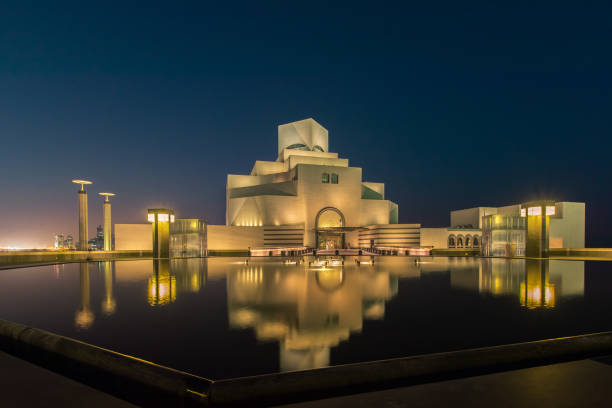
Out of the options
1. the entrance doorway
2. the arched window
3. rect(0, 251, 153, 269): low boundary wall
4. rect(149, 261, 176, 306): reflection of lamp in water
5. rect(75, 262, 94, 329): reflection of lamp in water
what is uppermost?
the arched window

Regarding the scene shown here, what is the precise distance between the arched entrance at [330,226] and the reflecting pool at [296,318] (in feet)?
122

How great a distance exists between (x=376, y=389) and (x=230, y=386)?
1.64m

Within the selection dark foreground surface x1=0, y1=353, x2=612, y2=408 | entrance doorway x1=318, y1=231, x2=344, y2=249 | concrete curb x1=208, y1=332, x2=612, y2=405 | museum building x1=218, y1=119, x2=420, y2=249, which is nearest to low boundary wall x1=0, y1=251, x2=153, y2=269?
museum building x1=218, y1=119, x2=420, y2=249

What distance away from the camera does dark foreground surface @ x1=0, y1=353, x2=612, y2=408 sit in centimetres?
323

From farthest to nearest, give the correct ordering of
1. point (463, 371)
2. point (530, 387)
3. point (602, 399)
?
1. point (463, 371)
2. point (530, 387)
3. point (602, 399)

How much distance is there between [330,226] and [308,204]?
5217mm

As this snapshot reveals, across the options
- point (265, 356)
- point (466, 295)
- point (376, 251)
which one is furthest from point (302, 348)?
point (376, 251)

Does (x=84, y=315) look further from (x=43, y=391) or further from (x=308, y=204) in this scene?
(x=308, y=204)

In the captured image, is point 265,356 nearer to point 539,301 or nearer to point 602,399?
point 602,399

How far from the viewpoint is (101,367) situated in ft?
14.1

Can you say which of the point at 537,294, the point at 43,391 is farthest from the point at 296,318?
the point at 537,294

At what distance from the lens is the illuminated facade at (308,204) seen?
4647 cm

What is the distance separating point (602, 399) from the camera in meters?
3.27

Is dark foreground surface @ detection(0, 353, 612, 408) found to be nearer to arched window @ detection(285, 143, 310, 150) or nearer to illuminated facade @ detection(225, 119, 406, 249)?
illuminated facade @ detection(225, 119, 406, 249)
